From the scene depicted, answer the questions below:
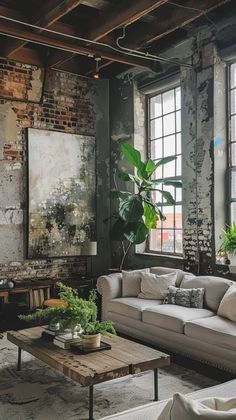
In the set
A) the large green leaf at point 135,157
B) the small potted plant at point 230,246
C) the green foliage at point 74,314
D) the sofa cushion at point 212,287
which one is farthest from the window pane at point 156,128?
the green foliage at point 74,314

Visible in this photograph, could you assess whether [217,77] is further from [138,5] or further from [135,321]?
[135,321]

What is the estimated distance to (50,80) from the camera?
711 centimetres

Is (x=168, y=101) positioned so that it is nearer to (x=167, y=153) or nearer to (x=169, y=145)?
(x=169, y=145)

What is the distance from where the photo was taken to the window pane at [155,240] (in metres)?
7.05

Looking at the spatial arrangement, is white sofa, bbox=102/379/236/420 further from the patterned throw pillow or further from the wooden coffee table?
the patterned throw pillow

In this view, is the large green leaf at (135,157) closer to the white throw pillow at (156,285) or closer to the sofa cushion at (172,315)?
the white throw pillow at (156,285)

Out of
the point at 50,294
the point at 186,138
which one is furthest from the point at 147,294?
the point at 186,138

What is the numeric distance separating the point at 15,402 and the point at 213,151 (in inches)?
151

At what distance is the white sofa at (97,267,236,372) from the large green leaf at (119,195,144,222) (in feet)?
2.66

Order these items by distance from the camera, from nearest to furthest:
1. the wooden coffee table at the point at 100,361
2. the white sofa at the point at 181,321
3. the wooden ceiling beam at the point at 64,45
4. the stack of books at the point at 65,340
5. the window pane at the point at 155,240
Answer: the wooden coffee table at the point at 100,361 → the stack of books at the point at 65,340 → the white sofa at the point at 181,321 → the wooden ceiling beam at the point at 64,45 → the window pane at the point at 155,240

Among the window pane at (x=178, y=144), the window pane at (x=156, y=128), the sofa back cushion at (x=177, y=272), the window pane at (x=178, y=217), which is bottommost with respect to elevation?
the sofa back cushion at (x=177, y=272)

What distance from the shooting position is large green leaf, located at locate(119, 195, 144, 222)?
624 cm

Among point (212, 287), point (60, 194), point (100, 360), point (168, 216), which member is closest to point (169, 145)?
point (168, 216)

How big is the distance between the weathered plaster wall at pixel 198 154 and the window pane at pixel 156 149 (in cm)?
92
